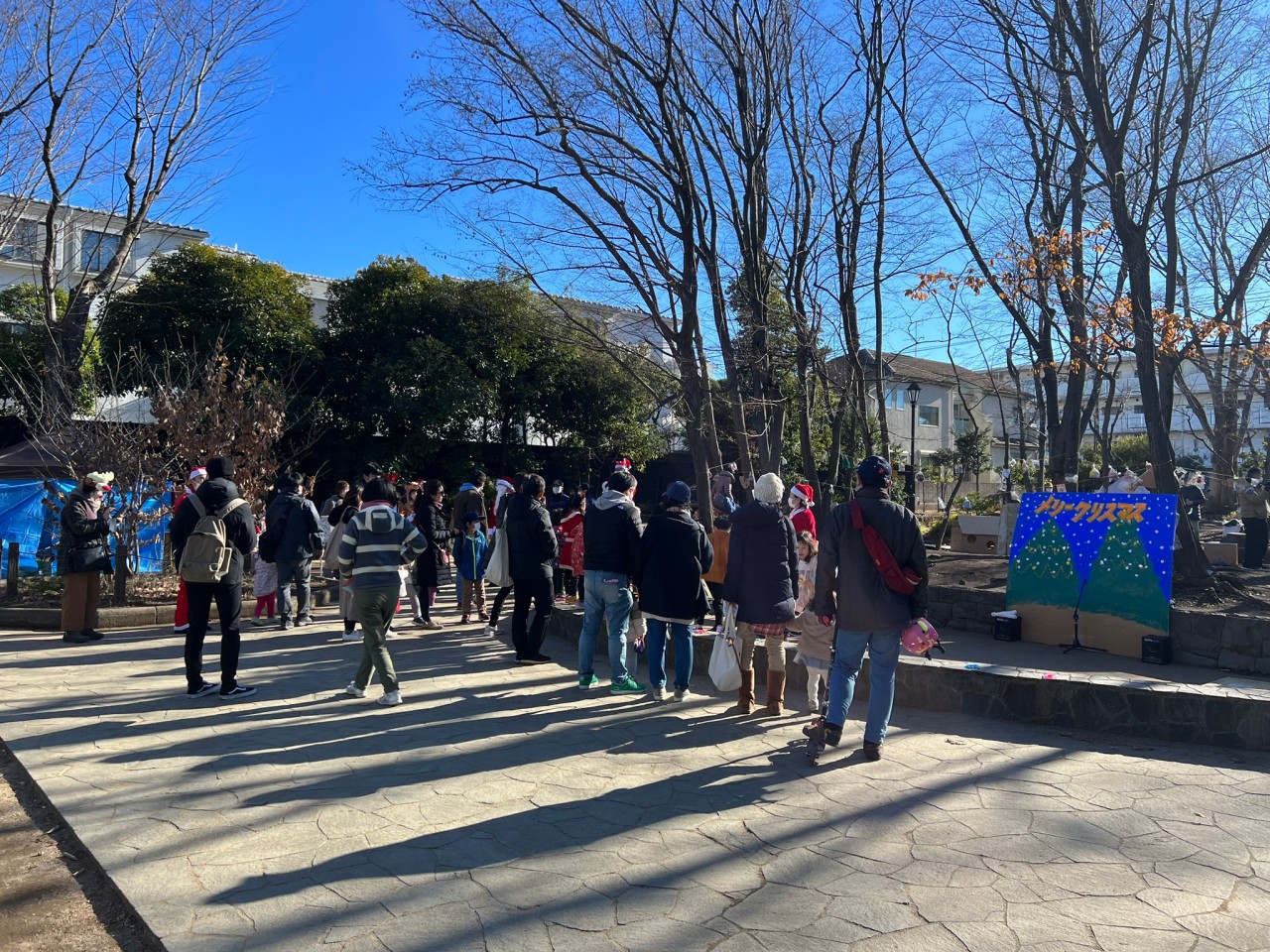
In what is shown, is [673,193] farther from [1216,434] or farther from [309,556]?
[1216,434]

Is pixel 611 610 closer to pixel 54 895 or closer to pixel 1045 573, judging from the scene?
pixel 54 895

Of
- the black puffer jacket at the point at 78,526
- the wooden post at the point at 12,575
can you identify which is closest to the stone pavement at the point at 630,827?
the black puffer jacket at the point at 78,526

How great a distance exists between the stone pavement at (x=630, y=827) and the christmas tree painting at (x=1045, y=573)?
3.74 metres

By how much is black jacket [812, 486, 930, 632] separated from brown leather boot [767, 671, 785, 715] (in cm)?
119

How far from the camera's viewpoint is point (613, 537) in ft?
22.9

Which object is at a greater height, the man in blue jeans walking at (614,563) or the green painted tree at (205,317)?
the green painted tree at (205,317)

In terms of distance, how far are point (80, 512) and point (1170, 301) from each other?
14787mm

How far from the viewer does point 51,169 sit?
45.4 feet

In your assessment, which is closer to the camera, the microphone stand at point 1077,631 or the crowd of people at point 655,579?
the crowd of people at point 655,579

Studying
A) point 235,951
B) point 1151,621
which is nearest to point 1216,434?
point 1151,621

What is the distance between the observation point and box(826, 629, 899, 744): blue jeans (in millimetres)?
5270

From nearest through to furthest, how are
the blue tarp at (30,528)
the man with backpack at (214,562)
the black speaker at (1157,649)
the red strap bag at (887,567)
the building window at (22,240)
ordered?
the red strap bag at (887,567) → the man with backpack at (214,562) → the black speaker at (1157,649) → the blue tarp at (30,528) → the building window at (22,240)

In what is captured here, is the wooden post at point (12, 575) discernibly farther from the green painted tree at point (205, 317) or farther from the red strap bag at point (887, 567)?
the red strap bag at point (887, 567)

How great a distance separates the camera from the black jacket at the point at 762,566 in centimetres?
610
